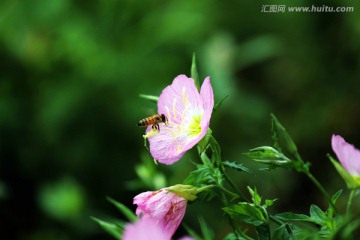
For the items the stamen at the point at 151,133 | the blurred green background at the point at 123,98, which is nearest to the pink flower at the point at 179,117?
the stamen at the point at 151,133

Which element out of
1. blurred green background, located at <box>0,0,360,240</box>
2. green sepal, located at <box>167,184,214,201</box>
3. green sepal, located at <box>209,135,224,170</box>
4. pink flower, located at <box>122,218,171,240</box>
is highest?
green sepal, located at <box>209,135,224,170</box>

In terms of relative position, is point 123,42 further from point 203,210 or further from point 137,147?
point 203,210

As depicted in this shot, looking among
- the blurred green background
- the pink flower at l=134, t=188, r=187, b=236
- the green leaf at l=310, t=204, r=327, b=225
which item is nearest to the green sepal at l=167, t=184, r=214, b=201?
the pink flower at l=134, t=188, r=187, b=236

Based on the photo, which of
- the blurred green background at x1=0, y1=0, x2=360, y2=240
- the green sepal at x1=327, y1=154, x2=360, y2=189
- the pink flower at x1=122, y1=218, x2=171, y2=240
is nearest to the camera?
the pink flower at x1=122, y1=218, x2=171, y2=240

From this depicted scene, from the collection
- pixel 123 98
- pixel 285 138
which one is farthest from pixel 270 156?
pixel 123 98

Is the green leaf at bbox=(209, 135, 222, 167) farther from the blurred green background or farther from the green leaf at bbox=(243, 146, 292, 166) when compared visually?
the blurred green background

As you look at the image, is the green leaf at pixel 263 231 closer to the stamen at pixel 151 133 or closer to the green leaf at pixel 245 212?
the green leaf at pixel 245 212
